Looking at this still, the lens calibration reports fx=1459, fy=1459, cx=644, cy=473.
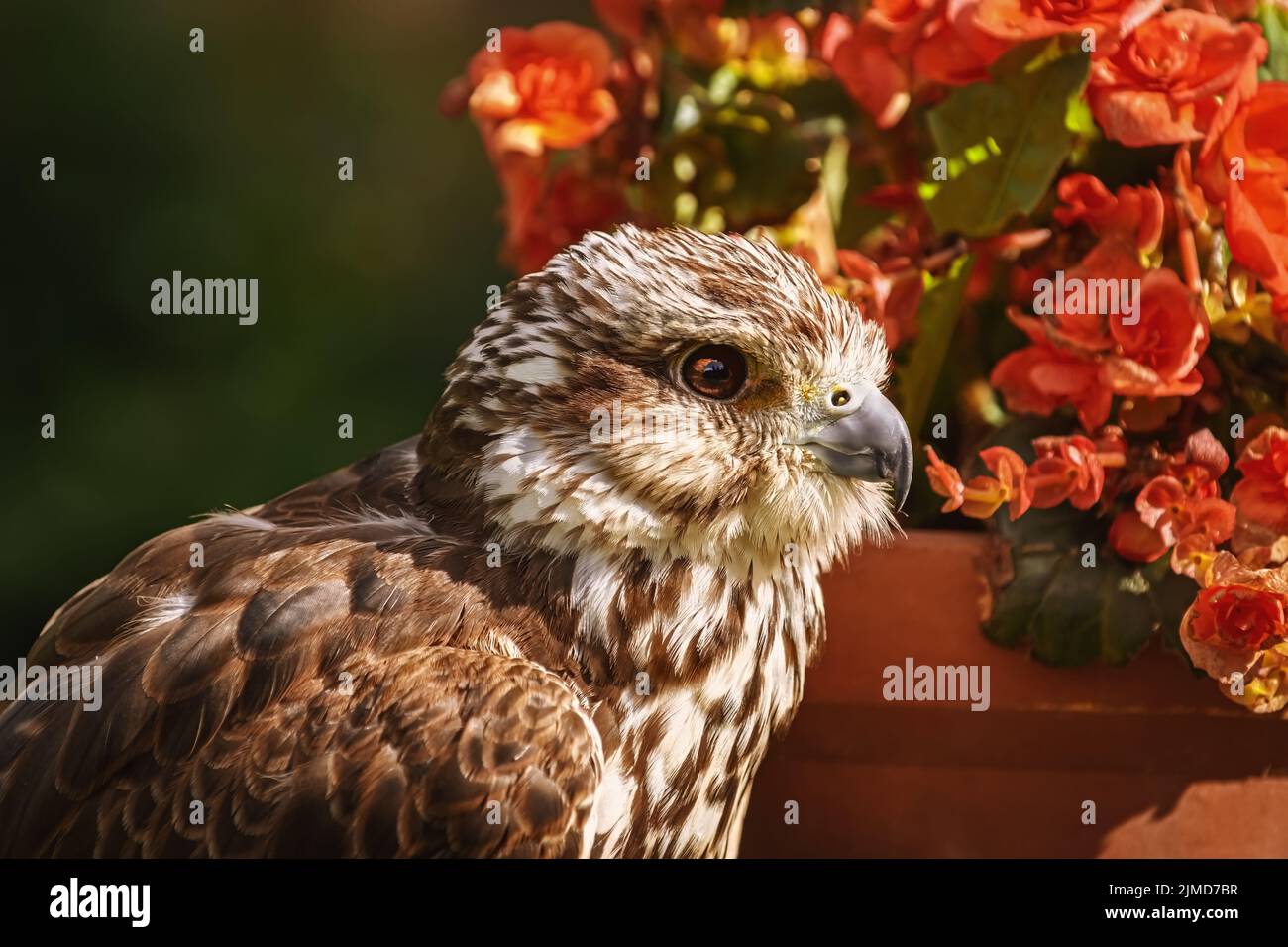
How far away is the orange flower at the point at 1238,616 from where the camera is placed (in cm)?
168

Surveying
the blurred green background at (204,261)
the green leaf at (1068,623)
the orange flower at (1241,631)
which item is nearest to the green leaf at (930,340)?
the green leaf at (1068,623)

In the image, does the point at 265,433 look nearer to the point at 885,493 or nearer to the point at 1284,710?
the point at 885,493

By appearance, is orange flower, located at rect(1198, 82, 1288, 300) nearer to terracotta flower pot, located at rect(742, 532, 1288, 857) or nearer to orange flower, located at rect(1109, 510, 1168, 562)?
orange flower, located at rect(1109, 510, 1168, 562)

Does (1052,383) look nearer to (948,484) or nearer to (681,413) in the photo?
(948,484)

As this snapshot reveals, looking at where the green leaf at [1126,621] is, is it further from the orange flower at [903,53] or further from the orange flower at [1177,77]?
the orange flower at [903,53]

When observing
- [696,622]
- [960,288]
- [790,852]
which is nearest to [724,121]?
[960,288]

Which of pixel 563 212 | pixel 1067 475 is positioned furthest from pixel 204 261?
pixel 1067 475

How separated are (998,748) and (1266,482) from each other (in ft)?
1.55

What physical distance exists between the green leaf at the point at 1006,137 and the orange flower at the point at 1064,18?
6cm

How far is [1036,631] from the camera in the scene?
Answer: 185cm

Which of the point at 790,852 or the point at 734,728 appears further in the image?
the point at 790,852

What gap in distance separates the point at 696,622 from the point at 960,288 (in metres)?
0.66

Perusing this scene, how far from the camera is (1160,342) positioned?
5.97 feet

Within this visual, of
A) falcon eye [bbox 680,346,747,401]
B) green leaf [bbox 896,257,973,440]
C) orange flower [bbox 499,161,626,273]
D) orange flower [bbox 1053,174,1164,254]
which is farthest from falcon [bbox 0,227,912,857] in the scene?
orange flower [bbox 499,161,626,273]
